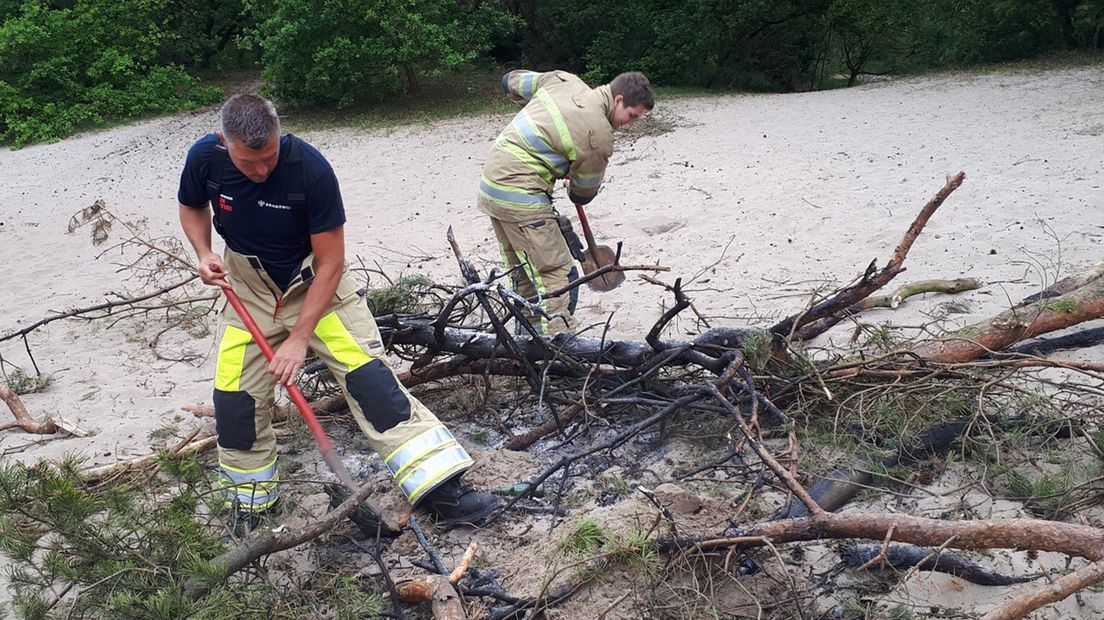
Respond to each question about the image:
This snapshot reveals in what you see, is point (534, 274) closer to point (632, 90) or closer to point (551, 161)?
point (551, 161)

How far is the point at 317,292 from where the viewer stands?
3049 mm

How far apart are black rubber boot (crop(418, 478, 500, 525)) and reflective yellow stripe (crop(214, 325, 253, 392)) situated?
0.78 metres

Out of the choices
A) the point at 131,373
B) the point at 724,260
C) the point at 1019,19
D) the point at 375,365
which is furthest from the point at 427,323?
the point at 1019,19

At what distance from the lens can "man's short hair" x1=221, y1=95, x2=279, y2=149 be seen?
9.17ft

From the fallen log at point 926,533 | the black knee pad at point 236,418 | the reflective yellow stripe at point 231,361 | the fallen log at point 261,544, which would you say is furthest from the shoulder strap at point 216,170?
the fallen log at point 926,533

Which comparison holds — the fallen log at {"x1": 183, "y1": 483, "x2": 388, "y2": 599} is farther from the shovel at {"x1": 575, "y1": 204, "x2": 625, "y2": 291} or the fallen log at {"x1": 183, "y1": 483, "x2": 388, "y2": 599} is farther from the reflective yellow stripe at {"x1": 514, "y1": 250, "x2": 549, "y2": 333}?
the shovel at {"x1": 575, "y1": 204, "x2": 625, "y2": 291}

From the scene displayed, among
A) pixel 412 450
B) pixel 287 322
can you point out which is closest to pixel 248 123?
pixel 287 322

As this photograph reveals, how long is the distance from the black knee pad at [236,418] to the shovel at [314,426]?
18 cm

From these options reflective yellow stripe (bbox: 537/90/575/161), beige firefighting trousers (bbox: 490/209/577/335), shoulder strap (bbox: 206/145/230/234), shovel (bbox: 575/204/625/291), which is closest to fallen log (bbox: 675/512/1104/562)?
shoulder strap (bbox: 206/145/230/234)

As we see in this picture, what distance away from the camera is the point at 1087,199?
233 inches

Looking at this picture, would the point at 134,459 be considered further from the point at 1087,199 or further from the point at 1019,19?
the point at 1019,19

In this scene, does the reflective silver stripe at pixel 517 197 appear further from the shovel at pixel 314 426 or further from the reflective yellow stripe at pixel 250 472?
the reflective yellow stripe at pixel 250 472

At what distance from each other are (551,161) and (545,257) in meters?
0.48

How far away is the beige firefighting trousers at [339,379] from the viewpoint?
10.2ft
